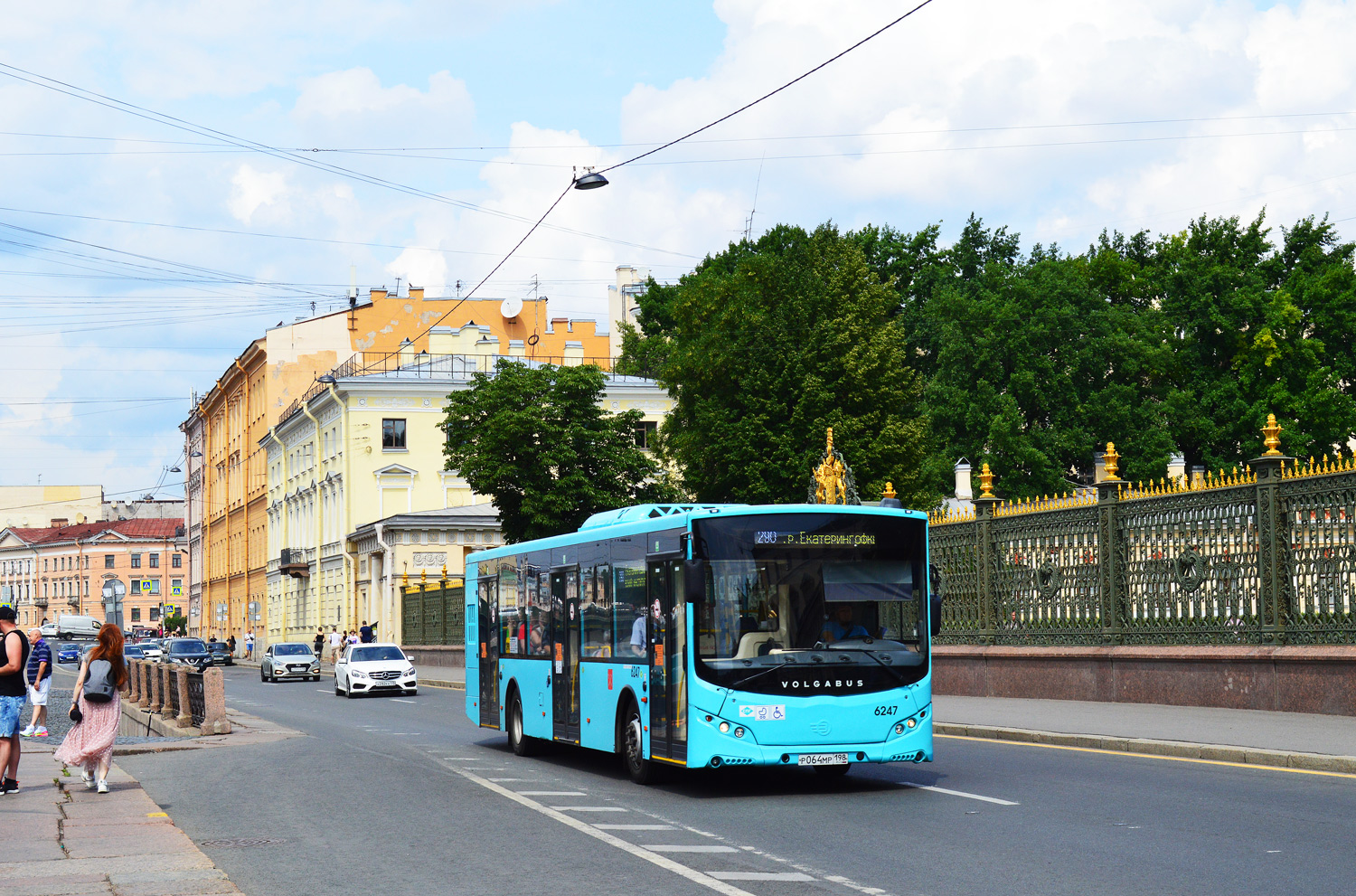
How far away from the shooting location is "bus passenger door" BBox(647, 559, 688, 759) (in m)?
14.0

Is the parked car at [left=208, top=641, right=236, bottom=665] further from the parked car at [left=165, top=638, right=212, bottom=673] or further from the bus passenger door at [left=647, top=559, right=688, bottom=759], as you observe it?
the bus passenger door at [left=647, top=559, right=688, bottom=759]

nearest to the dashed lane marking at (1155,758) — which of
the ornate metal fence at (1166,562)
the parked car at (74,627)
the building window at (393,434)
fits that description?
the ornate metal fence at (1166,562)

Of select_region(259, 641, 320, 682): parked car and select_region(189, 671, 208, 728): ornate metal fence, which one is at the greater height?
select_region(189, 671, 208, 728): ornate metal fence

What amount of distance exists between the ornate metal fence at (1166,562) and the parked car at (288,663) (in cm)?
3211

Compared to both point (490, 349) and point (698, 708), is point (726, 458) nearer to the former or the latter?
point (490, 349)

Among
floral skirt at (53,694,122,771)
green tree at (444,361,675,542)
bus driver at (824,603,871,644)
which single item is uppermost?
green tree at (444,361,675,542)

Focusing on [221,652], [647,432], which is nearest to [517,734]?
[647,432]

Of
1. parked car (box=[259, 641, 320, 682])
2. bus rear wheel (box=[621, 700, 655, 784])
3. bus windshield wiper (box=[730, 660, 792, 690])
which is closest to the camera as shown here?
bus windshield wiper (box=[730, 660, 792, 690])

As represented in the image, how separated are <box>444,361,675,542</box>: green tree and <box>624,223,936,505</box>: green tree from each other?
4.53 meters

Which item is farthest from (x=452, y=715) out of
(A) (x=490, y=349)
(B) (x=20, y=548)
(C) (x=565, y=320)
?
(B) (x=20, y=548)

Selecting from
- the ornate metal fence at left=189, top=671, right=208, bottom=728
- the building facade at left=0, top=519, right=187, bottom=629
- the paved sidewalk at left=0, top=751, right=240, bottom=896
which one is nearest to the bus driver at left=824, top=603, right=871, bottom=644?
the paved sidewalk at left=0, top=751, right=240, bottom=896

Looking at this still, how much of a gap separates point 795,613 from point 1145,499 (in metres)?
9.17

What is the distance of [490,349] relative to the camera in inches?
2933

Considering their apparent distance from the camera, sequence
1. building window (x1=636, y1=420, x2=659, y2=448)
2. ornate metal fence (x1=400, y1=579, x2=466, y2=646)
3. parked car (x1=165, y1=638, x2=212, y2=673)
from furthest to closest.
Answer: building window (x1=636, y1=420, x2=659, y2=448)
parked car (x1=165, y1=638, x2=212, y2=673)
ornate metal fence (x1=400, y1=579, x2=466, y2=646)
